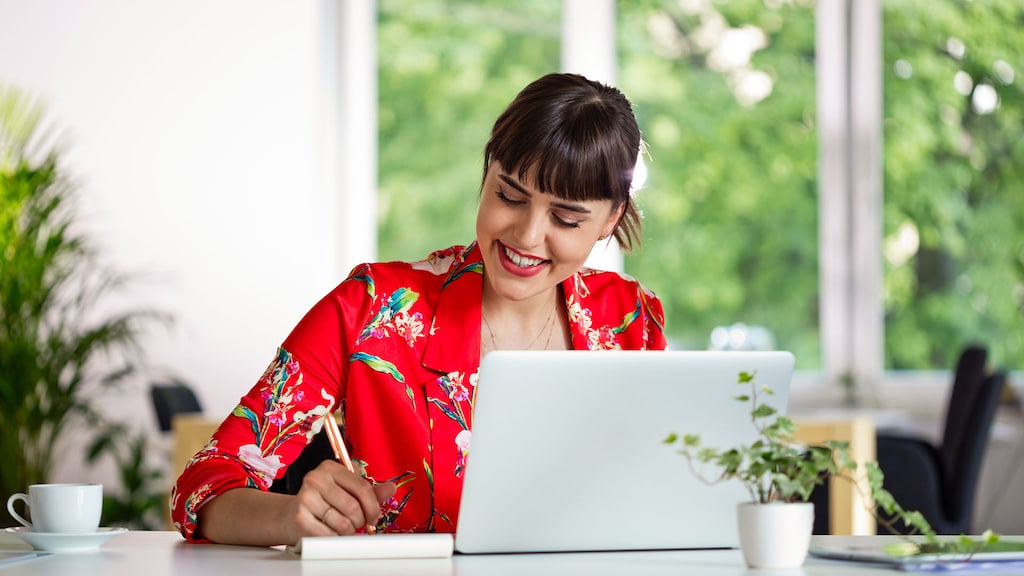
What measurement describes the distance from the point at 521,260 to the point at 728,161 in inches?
142

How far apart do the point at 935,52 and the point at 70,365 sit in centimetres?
361

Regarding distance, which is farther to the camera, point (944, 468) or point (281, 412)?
point (944, 468)

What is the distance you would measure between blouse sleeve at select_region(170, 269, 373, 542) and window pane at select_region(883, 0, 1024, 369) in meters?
3.88

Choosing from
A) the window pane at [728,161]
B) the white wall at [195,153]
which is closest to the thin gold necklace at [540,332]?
the white wall at [195,153]

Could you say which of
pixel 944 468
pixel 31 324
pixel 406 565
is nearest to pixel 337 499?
pixel 406 565

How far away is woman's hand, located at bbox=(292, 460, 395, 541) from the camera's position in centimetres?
129

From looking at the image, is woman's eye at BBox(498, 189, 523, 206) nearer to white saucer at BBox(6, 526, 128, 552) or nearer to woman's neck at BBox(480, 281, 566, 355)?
woman's neck at BBox(480, 281, 566, 355)

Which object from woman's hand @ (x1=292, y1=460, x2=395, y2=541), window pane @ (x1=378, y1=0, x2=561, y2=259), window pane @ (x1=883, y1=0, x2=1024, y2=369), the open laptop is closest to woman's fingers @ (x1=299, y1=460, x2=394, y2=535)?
woman's hand @ (x1=292, y1=460, x2=395, y2=541)

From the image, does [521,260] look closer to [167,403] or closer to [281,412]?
[281,412]

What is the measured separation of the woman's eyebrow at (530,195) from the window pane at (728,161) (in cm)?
354

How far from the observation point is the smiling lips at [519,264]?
170 centimetres

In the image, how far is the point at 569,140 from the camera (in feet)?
5.32

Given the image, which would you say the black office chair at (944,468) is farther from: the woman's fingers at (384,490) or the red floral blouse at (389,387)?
the woman's fingers at (384,490)

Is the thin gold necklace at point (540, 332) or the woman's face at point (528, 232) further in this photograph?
the thin gold necklace at point (540, 332)
